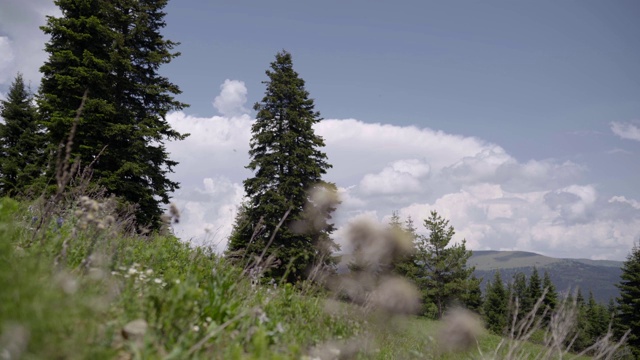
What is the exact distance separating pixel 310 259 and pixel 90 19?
15.3 metres

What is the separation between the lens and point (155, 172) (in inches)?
685

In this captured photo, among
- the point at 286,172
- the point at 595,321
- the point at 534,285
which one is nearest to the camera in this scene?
the point at 286,172

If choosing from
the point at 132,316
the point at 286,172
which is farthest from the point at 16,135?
the point at 132,316

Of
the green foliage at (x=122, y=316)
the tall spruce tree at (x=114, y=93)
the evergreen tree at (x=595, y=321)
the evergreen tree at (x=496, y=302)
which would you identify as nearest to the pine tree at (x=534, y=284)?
the evergreen tree at (x=496, y=302)

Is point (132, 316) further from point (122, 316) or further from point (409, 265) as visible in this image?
point (409, 265)

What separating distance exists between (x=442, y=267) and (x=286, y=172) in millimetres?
17802

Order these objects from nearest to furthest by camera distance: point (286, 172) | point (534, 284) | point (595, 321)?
1. point (286, 172)
2. point (534, 284)
3. point (595, 321)

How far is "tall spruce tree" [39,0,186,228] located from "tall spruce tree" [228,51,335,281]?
4.99 m

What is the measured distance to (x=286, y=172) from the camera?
21.7 metres

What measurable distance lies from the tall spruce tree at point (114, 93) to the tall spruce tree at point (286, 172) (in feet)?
16.4

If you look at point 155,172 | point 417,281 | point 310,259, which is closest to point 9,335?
point 155,172

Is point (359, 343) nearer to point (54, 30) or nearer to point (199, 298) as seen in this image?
point (199, 298)

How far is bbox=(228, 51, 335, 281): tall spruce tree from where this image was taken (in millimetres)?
19859

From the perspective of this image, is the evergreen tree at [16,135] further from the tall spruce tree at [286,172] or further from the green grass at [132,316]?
the green grass at [132,316]
